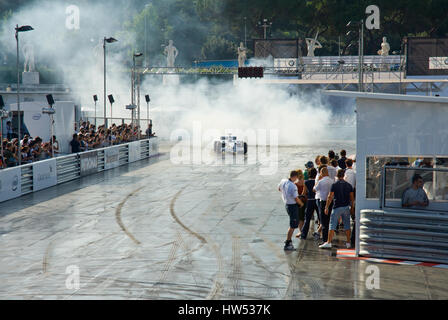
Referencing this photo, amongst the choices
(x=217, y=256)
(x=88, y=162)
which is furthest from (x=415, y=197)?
(x=88, y=162)

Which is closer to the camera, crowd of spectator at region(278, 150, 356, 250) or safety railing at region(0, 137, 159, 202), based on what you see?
crowd of spectator at region(278, 150, 356, 250)

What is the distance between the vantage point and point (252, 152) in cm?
3769

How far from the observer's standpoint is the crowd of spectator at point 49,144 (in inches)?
860

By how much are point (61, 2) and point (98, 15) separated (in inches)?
501

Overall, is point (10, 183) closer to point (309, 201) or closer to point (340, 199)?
point (309, 201)

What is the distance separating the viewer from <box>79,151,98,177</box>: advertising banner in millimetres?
26438

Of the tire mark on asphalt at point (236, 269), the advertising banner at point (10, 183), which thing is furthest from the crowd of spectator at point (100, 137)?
the tire mark on asphalt at point (236, 269)

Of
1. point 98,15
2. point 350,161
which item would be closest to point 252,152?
point 350,161

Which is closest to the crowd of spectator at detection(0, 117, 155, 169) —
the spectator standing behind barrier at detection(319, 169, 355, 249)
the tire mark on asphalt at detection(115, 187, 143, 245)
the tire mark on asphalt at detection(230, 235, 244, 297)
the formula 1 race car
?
the tire mark on asphalt at detection(115, 187, 143, 245)

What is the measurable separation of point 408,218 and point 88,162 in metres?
17.1

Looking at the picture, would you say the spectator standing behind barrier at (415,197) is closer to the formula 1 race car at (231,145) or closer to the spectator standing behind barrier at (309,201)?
the spectator standing behind barrier at (309,201)

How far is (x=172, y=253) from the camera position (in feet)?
43.5

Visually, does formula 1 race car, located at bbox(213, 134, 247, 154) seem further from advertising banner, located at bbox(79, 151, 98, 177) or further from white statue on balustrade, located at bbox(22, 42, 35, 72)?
white statue on balustrade, located at bbox(22, 42, 35, 72)

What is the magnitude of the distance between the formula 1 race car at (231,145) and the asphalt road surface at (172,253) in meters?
13.1
